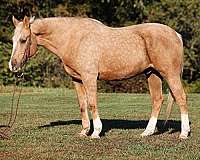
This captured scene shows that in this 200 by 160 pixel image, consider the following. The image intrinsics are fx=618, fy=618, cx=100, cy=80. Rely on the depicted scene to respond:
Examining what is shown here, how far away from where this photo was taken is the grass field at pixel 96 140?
34.1 feet

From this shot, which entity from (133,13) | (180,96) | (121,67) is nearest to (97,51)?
(121,67)

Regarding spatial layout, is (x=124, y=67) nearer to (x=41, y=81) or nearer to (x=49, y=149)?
(x=49, y=149)

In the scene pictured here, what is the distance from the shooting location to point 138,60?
12648 mm

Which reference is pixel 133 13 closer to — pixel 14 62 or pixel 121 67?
pixel 121 67

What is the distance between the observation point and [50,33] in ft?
41.3

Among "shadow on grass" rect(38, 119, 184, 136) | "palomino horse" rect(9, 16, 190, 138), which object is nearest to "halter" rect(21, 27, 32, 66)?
"palomino horse" rect(9, 16, 190, 138)

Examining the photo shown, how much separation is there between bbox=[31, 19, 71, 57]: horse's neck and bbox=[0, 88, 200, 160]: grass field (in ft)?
6.19

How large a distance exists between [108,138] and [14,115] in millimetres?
6198

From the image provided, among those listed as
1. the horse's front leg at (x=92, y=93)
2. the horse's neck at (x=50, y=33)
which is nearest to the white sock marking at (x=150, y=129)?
the horse's front leg at (x=92, y=93)

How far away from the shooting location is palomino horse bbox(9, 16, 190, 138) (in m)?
12.2

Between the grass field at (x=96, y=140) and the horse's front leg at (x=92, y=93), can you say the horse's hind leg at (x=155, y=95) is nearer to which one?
the grass field at (x=96, y=140)

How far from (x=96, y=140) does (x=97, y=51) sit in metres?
1.76

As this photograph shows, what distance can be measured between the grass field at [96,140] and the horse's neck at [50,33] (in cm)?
189

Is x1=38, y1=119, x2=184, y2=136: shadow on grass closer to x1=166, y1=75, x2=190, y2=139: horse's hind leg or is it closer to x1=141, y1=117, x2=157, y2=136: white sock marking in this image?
x1=141, y1=117, x2=157, y2=136: white sock marking
